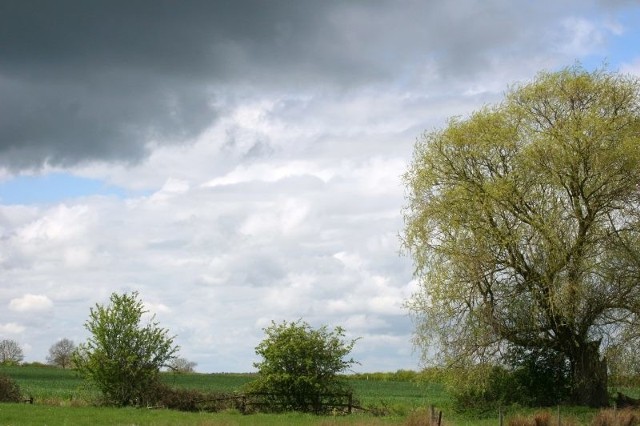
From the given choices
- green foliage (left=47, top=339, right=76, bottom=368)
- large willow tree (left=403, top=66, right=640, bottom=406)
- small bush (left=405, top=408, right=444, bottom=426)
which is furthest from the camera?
green foliage (left=47, top=339, right=76, bottom=368)

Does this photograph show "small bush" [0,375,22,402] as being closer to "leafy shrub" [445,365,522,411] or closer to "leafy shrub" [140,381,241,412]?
"leafy shrub" [140,381,241,412]

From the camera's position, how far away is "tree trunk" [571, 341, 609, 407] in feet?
125

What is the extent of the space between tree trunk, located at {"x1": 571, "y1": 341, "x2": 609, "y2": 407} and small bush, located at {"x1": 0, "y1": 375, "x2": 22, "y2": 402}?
90.0 feet

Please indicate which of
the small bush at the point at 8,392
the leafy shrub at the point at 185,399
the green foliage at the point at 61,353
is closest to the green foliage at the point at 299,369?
the leafy shrub at the point at 185,399

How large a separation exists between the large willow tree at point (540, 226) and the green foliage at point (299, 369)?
517cm

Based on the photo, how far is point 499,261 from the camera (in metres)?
38.3

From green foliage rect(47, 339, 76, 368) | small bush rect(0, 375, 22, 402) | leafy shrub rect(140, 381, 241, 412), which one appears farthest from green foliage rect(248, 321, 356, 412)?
green foliage rect(47, 339, 76, 368)

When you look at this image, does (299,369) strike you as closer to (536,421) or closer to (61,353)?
(536,421)

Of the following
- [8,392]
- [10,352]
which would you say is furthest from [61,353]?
[8,392]

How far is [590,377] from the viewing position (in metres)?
38.5

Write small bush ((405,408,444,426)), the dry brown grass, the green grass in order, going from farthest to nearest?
the green grass < the dry brown grass < small bush ((405,408,444,426))

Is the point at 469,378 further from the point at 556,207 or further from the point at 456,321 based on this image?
the point at 556,207

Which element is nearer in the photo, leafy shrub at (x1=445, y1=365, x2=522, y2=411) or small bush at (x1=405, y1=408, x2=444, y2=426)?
small bush at (x1=405, y1=408, x2=444, y2=426)

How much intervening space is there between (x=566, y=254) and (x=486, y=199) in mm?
4236
